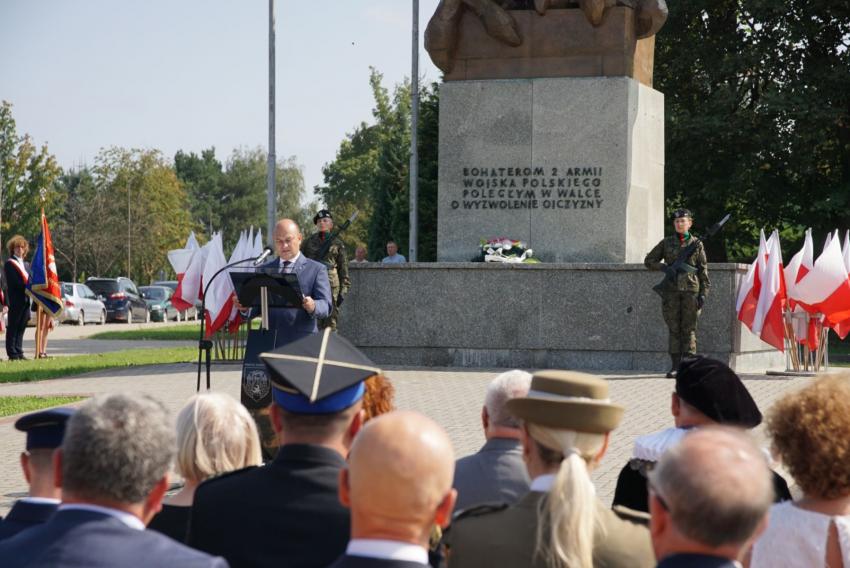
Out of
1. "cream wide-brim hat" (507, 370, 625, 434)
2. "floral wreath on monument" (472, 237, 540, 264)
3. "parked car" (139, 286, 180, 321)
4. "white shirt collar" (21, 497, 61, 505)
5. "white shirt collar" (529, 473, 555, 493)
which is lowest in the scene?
"parked car" (139, 286, 180, 321)

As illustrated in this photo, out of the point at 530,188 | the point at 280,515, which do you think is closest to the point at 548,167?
the point at 530,188

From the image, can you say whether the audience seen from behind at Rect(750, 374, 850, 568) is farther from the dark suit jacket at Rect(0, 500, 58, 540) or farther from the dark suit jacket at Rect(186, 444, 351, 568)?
the dark suit jacket at Rect(0, 500, 58, 540)

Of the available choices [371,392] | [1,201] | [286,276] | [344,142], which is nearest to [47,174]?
[1,201]

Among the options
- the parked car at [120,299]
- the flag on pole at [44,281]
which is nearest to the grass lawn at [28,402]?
the flag on pole at [44,281]

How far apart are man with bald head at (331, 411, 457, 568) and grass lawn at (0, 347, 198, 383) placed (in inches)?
648

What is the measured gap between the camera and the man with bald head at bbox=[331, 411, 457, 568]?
9.77 ft

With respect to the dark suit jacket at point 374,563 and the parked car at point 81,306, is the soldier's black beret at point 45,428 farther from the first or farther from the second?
the parked car at point 81,306

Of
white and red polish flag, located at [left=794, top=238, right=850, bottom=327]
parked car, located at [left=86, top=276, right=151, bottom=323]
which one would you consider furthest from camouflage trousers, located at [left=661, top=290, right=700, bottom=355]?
parked car, located at [left=86, top=276, right=151, bottom=323]

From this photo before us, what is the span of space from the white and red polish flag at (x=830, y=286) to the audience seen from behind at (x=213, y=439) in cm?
1453

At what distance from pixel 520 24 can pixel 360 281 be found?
433 centimetres

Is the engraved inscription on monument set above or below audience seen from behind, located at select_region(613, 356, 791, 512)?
above

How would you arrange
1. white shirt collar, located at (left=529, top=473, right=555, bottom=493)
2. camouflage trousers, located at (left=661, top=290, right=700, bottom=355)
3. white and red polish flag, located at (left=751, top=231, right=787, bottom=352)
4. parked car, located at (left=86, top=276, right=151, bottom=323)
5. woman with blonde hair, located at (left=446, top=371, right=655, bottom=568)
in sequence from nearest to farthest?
1. woman with blonde hair, located at (left=446, top=371, right=655, bottom=568)
2. white shirt collar, located at (left=529, top=473, right=555, bottom=493)
3. camouflage trousers, located at (left=661, top=290, right=700, bottom=355)
4. white and red polish flag, located at (left=751, top=231, right=787, bottom=352)
5. parked car, located at (left=86, top=276, right=151, bottom=323)

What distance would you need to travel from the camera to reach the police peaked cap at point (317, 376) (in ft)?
13.0

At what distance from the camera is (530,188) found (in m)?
19.8
